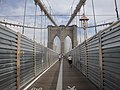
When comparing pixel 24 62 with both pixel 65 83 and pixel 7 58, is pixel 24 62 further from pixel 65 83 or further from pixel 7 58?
pixel 7 58

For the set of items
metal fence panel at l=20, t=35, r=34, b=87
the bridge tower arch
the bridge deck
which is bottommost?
the bridge deck

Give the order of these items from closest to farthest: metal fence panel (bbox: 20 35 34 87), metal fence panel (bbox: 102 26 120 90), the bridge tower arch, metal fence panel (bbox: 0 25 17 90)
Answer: metal fence panel (bbox: 102 26 120 90)
metal fence panel (bbox: 0 25 17 90)
metal fence panel (bbox: 20 35 34 87)
the bridge tower arch

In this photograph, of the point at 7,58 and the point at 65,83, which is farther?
the point at 65,83

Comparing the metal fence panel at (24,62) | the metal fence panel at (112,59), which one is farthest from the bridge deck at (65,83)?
the metal fence panel at (112,59)

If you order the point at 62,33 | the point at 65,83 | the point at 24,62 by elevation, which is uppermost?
the point at 62,33

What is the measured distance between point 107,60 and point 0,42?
283 cm

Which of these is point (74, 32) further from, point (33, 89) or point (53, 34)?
point (33, 89)

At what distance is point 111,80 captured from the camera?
168 inches

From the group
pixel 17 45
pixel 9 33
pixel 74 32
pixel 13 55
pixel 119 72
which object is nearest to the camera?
pixel 119 72

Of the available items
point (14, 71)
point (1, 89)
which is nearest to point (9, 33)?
point (14, 71)

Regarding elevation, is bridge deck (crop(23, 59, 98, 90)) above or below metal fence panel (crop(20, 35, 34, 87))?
below

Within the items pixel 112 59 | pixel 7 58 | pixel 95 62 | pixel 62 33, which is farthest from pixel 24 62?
pixel 62 33

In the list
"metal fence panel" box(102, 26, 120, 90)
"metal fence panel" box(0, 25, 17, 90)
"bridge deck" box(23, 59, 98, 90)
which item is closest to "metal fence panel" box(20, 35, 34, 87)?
"bridge deck" box(23, 59, 98, 90)

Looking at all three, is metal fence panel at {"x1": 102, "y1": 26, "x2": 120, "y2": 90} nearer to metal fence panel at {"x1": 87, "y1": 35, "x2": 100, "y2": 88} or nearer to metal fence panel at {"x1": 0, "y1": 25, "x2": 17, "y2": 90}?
metal fence panel at {"x1": 87, "y1": 35, "x2": 100, "y2": 88}
